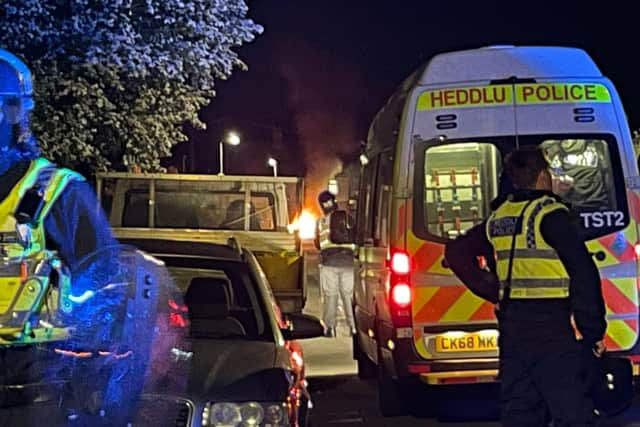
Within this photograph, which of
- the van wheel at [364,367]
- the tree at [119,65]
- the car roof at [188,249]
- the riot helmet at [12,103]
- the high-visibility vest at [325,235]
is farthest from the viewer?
the tree at [119,65]

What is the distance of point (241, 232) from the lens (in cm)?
1309

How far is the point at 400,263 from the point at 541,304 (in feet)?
6.87

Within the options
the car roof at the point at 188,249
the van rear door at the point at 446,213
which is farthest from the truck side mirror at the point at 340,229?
the car roof at the point at 188,249

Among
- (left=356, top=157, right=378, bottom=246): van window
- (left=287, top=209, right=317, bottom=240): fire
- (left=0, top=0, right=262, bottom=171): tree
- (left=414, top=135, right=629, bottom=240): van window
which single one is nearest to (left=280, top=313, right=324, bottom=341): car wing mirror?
(left=414, top=135, right=629, bottom=240): van window

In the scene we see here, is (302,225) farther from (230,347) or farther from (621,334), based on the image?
(230,347)

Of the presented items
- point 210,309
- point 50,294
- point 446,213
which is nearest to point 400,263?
point 446,213

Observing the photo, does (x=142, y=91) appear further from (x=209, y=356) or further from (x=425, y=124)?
(x=209, y=356)

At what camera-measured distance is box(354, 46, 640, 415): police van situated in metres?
7.14

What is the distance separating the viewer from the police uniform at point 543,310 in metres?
5.03

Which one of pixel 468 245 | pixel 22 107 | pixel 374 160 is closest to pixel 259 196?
pixel 374 160

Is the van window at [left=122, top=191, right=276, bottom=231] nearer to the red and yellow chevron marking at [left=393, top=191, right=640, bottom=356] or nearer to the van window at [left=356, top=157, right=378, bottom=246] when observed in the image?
the van window at [left=356, top=157, right=378, bottom=246]

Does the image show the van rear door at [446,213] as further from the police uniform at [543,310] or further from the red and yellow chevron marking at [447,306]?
the police uniform at [543,310]

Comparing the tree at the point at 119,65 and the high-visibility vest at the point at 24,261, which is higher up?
the tree at the point at 119,65

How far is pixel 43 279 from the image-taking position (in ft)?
13.0
